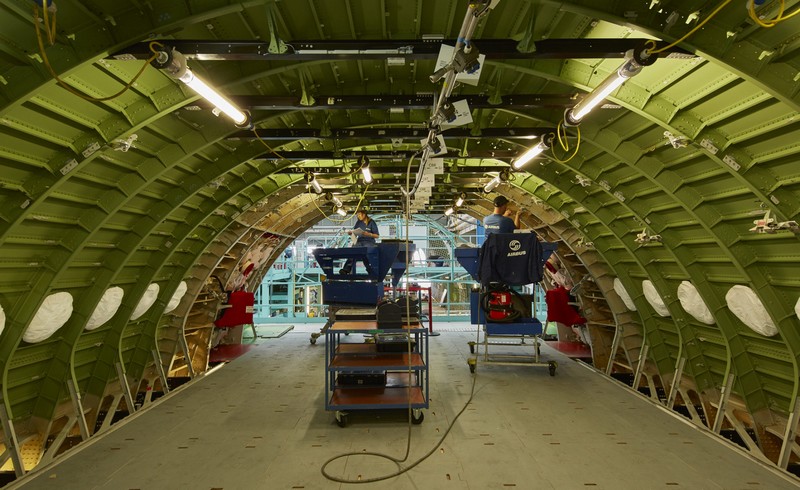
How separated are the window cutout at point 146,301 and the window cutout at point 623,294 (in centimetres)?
1065

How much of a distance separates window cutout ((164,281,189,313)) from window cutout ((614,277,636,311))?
35.1 feet

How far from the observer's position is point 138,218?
6.95 metres

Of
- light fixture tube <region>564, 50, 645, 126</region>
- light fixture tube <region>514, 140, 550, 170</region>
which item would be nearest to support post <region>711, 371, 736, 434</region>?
light fixture tube <region>514, 140, 550, 170</region>

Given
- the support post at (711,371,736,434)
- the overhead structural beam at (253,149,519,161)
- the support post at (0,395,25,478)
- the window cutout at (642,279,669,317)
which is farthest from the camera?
the window cutout at (642,279,669,317)

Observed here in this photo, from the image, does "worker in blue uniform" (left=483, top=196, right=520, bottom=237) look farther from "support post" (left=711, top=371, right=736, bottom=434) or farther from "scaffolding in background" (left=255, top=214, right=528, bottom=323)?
"scaffolding in background" (left=255, top=214, right=528, bottom=323)

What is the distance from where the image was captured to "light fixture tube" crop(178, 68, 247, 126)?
3.72m

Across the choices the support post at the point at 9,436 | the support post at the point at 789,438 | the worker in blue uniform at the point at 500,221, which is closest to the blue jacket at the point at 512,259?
the worker in blue uniform at the point at 500,221

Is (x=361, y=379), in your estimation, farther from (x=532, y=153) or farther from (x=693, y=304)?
(x=693, y=304)

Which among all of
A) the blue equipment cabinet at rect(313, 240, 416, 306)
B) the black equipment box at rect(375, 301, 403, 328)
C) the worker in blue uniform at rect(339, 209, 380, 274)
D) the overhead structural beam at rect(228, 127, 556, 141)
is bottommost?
the black equipment box at rect(375, 301, 403, 328)

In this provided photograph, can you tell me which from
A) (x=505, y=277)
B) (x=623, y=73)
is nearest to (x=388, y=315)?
(x=505, y=277)

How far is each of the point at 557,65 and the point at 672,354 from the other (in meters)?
7.18

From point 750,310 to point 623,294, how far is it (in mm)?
3615

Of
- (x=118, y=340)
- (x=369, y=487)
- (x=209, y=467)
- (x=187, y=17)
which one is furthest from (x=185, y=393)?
(x=187, y=17)

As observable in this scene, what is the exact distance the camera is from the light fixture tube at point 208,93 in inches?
147
